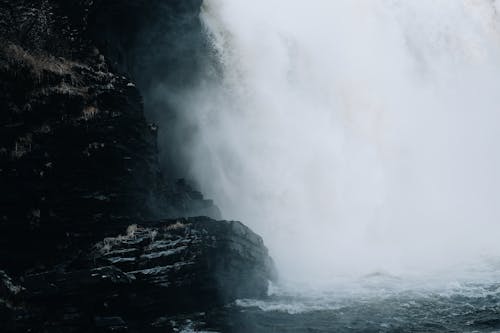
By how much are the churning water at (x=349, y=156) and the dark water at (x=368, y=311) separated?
0.53ft

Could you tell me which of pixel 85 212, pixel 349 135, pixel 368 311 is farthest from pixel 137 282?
pixel 349 135

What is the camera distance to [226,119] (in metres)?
35.3

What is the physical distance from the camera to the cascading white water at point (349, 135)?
34.7 meters

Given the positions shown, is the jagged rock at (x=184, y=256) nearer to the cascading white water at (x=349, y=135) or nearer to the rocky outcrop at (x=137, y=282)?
the rocky outcrop at (x=137, y=282)

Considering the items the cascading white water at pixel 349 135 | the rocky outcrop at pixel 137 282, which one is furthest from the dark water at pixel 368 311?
the cascading white water at pixel 349 135

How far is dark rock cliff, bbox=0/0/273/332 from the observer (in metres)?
17.1

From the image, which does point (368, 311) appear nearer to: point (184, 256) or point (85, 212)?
point (184, 256)

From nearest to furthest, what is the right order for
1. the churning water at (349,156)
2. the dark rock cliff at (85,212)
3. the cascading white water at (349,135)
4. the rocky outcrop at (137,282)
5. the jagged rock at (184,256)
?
the rocky outcrop at (137,282), the dark rock cliff at (85,212), the jagged rock at (184,256), the churning water at (349,156), the cascading white water at (349,135)

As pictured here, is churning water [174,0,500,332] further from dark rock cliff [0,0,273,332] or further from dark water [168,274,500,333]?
dark rock cliff [0,0,273,332]

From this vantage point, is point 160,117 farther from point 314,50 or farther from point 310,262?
point 314,50

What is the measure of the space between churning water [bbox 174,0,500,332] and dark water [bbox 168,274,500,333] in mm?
160

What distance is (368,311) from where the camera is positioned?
2061 centimetres

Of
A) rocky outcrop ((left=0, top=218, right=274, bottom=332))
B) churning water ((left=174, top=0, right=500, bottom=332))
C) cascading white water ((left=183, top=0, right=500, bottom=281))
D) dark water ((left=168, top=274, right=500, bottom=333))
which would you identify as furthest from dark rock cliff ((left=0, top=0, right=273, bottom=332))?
cascading white water ((left=183, top=0, right=500, bottom=281))

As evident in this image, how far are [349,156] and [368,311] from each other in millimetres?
20220
